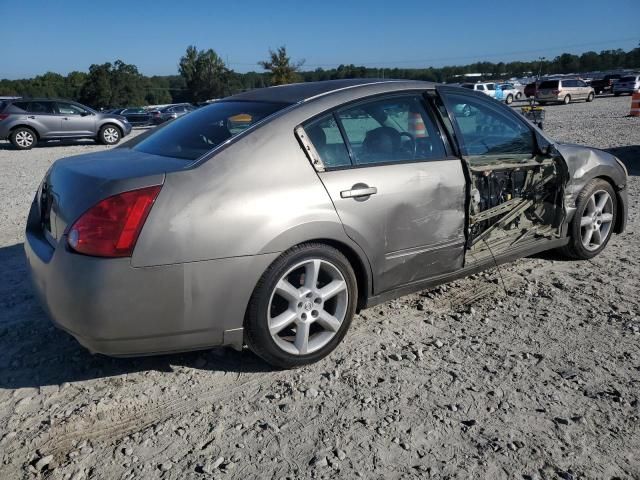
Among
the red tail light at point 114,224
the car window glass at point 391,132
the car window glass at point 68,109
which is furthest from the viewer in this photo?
the car window glass at point 68,109

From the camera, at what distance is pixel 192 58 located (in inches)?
2862

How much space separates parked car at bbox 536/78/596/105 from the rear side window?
124ft

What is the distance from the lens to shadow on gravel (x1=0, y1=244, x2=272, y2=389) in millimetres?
3100

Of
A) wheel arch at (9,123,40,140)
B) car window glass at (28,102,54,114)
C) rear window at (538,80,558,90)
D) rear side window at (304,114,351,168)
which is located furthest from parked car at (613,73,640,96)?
rear side window at (304,114,351,168)

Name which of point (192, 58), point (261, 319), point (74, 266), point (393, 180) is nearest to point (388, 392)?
point (261, 319)

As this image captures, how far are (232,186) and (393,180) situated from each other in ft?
3.43

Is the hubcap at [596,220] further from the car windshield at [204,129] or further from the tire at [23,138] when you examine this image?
the tire at [23,138]

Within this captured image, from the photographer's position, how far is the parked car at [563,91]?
120ft

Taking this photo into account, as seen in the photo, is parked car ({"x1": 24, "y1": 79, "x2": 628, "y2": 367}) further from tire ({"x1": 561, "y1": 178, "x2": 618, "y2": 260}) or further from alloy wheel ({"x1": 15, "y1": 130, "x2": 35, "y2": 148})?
alloy wheel ({"x1": 15, "y1": 130, "x2": 35, "y2": 148})

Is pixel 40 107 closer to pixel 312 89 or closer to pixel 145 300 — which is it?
pixel 312 89

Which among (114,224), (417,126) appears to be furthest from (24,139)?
(114,224)

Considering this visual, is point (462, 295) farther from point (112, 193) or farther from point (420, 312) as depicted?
point (112, 193)

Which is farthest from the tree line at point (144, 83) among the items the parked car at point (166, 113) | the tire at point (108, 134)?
the tire at point (108, 134)

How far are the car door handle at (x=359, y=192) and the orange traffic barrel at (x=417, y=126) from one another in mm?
630
